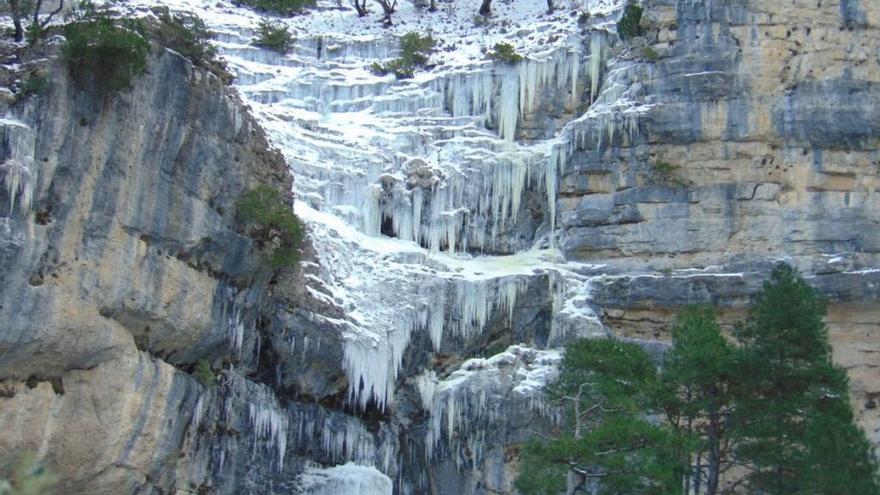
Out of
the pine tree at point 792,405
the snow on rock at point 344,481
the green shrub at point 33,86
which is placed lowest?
the snow on rock at point 344,481

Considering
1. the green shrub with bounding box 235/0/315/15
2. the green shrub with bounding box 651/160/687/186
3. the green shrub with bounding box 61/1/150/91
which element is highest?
the green shrub with bounding box 235/0/315/15

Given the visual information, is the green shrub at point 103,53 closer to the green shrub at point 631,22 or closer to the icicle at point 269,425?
the icicle at point 269,425

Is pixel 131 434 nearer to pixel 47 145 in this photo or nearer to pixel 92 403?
pixel 92 403

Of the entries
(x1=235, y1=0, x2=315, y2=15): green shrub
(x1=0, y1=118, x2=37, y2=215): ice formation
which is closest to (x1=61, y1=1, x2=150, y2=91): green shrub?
(x1=0, y1=118, x2=37, y2=215): ice formation

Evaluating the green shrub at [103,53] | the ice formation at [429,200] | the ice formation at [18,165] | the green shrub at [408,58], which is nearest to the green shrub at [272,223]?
the ice formation at [429,200]

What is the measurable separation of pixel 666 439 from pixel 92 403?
1023 cm

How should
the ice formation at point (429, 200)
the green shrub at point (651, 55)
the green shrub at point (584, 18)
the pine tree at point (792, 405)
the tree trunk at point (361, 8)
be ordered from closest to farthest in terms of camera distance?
the pine tree at point (792, 405) < the ice formation at point (429, 200) < the green shrub at point (651, 55) < the green shrub at point (584, 18) < the tree trunk at point (361, 8)

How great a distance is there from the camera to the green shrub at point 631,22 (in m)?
33.9

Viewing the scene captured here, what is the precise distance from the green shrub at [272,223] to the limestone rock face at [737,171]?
7.68 meters

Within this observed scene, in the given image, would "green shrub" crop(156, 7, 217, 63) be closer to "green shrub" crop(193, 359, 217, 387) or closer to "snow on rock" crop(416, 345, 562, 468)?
"green shrub" crop(193, 359, 217, 387)

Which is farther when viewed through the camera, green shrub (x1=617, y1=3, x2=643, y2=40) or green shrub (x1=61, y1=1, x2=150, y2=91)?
green shrub (x1=617, y1=3, x2=643, y2=40)

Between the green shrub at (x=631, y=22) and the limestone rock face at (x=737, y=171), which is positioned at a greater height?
the green shrub at (x=631, y=22)

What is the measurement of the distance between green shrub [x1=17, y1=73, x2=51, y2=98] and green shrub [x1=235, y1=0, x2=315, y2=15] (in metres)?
18.3

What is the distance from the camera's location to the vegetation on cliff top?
2128cm
